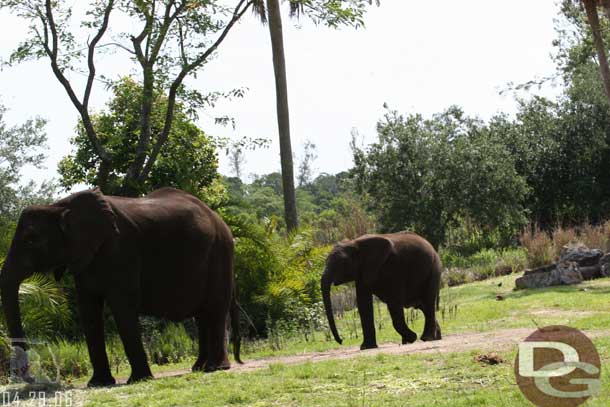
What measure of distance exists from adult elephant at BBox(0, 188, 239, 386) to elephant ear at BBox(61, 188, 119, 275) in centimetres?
1

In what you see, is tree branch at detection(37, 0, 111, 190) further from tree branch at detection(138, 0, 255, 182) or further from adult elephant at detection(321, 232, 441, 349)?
adult elephant at detection(321, 232, 441, 349)

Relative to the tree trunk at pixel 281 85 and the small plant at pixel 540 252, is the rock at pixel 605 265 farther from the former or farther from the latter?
the tree trunk at pixel 281 85

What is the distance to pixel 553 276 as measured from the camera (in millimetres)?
25516

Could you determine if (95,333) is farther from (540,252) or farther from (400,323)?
(540,252)

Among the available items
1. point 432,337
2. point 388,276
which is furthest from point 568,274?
point 388,276

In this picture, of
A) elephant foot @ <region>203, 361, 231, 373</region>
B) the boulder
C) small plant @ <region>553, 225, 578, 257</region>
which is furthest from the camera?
the boulder

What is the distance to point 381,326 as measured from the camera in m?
20.6

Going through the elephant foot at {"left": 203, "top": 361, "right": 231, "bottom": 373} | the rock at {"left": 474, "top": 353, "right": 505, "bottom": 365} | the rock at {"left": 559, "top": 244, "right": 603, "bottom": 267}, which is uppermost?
the rock at {"left": 559, "top": 244, "right": 603, "bottom": 267}

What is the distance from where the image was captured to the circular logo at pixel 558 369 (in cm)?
Result: 837

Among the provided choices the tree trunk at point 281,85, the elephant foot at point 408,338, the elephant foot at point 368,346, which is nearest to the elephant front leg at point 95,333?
the elephant foot at point 368,346

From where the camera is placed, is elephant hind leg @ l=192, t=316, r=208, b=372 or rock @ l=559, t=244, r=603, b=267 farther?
rock @ l=559, t=244, r=603, b=267

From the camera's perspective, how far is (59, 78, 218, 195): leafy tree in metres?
23.5

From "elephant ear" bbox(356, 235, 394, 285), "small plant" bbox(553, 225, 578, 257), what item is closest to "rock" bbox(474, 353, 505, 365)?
"elephant ear" bbox(356, 235, 394, 285)

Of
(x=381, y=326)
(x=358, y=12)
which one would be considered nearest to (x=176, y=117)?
(x=358, y=12)
